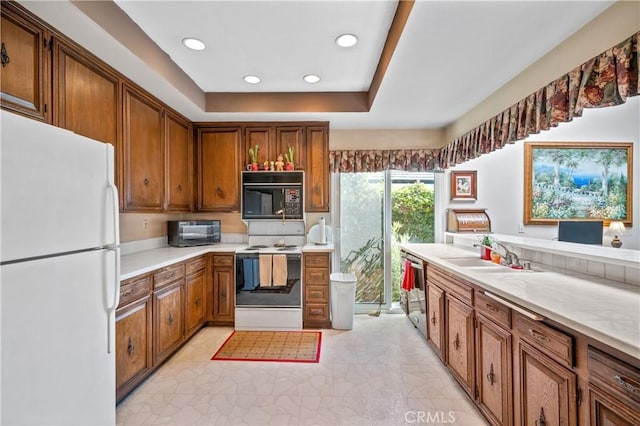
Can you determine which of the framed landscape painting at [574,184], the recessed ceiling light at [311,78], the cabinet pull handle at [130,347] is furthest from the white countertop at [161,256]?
the framed landscape painting at [574,184]

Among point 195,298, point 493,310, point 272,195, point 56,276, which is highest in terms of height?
point 272,195

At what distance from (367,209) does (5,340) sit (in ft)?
11.1

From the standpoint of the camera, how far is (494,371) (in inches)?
65.0

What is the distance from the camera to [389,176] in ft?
12.6

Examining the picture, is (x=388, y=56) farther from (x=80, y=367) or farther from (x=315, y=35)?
(x=80, y=367)

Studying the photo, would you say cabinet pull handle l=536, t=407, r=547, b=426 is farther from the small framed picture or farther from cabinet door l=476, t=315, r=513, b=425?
the small framed picture

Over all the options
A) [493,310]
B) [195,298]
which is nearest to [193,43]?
[195,298]

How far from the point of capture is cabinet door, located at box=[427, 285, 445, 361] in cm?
241

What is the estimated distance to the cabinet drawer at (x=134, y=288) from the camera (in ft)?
6.26

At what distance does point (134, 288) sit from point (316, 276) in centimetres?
177

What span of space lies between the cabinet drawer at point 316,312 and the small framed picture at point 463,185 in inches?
85.0

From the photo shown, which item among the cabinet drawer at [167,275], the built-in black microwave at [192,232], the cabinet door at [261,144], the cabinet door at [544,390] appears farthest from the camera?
the cabinet door at [261,144]

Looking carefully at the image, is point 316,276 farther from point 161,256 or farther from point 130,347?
point 130,347

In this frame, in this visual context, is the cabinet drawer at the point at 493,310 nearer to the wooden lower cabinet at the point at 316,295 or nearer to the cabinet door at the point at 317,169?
the wooden lower cabinet at the point at 316,295
